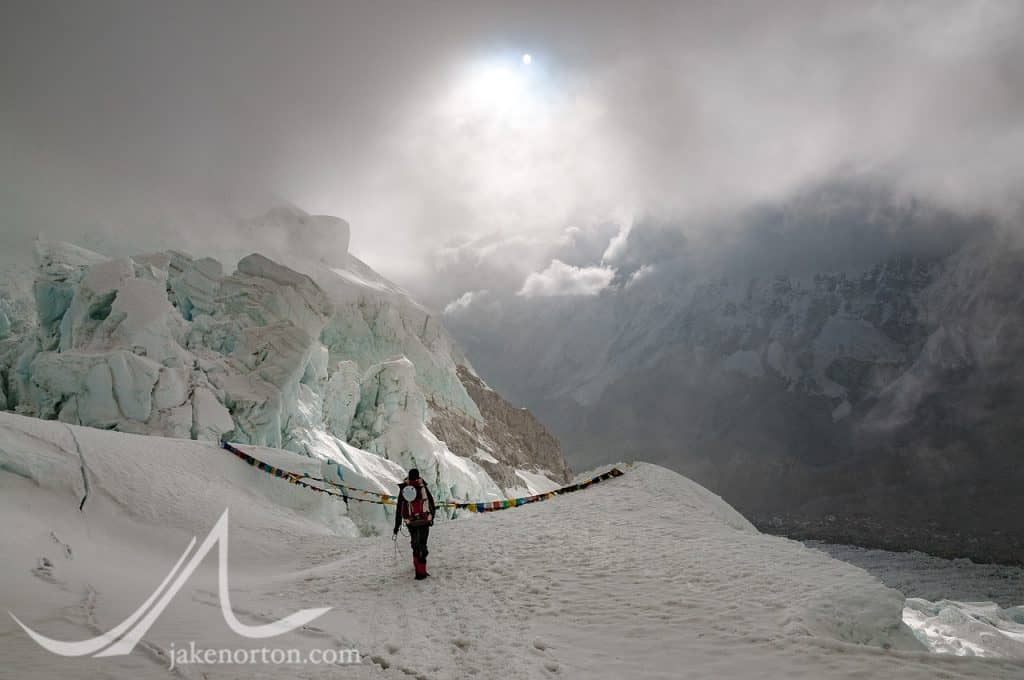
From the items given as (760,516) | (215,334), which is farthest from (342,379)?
(760,516)

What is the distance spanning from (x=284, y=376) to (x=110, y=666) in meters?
24.8

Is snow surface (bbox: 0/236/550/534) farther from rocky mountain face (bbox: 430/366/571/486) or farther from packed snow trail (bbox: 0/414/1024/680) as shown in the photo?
rocky mountain face (bbox: 430/366/571/486)

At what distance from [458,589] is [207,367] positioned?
23.5 m

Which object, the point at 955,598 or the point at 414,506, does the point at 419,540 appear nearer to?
the point at 414,506

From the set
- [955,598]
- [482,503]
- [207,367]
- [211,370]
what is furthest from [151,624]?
[955,598]

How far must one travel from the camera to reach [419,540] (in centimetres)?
950

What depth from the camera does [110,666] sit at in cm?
482

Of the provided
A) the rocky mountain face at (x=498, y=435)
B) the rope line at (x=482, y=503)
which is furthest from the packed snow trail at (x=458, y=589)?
the rocky mountain face at (x=498, y=435)

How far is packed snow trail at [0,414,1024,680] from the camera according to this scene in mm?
5789

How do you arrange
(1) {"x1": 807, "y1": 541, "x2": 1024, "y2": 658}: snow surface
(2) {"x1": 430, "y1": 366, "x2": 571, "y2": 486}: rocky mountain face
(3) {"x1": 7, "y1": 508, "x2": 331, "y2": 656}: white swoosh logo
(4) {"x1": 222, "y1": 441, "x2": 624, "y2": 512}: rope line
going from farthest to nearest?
(2) {"x1": 430, "y1": 366, "x2": 571, "y2": 486}: rocky mountain face < (1) {"x1": 807, "y1": 541, "x2": 1024, "y2": 658}: snow surface < (4) {"x1": 222, "y1": 441, "x2": 624, "y2": 512}: rope line < (3) {"x1": 7, "y1": 508, "x2": 331, "y2": 656}: white swoosh logo

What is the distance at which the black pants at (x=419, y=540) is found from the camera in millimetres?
9438

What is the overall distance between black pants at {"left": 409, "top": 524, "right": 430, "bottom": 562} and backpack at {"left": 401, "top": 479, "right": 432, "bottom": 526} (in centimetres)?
9


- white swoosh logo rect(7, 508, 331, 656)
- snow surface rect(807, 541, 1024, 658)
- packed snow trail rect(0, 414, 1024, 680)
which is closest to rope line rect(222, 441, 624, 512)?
packed snow trail rect(0, 414, 1024, 680)

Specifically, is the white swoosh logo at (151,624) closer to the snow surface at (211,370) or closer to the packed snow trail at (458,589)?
the packed snow trail at (458,589)
